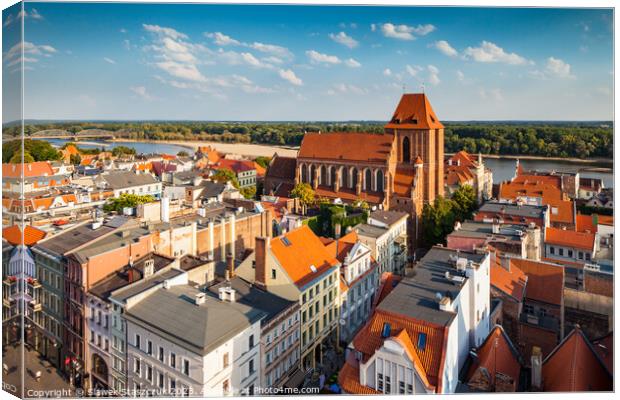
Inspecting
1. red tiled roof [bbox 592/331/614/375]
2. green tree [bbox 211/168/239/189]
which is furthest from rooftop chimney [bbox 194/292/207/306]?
green tree [bbox 211/168/239/189]

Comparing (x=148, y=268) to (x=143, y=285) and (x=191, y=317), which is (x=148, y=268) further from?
(x=191, y=317)

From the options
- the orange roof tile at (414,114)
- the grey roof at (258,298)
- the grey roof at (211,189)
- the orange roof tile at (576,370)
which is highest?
the orange roof tile at (414,114)

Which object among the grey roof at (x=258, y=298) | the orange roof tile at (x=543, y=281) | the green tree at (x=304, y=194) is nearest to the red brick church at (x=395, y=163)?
the green tree at (x=304, y=194)

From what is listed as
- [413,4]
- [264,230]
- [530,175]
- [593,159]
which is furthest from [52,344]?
[530,175]

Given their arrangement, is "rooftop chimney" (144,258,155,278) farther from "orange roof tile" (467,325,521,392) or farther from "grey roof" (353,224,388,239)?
"grey roof" (353,224,388,239)

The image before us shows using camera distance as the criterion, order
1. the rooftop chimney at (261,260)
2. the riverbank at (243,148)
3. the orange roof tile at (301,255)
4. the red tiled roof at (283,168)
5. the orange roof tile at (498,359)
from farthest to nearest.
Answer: the riverbank at (243,148) → the red tiled roof at (283,168) → the orange roof tile at (301,255) → the rooftop chimney at (261,260) → the orange roof tile at (498,359)

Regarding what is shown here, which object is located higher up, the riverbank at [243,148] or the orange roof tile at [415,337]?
the riverbank at [243,148]

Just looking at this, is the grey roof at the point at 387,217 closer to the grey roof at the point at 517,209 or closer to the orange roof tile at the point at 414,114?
the grey roof at the point at 517,209
